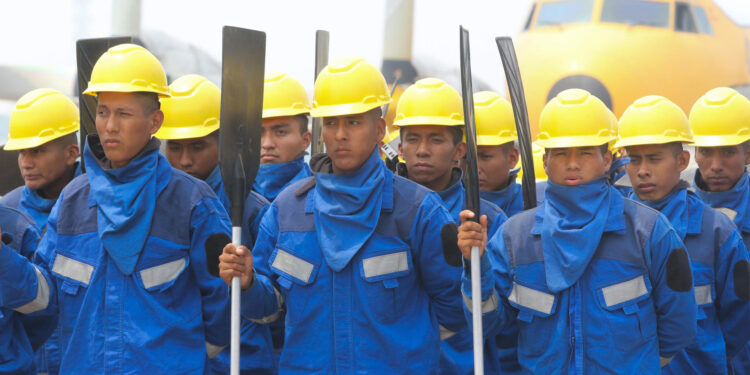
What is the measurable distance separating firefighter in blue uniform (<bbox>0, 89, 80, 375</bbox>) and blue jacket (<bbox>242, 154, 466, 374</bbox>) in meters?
1.81

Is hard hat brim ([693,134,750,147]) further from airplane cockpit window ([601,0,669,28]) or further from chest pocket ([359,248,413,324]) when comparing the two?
airplane cockpit window ([601,0,669,28])

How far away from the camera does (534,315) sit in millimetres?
3988

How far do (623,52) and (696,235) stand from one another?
348 inches

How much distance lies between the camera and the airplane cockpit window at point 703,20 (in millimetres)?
14562

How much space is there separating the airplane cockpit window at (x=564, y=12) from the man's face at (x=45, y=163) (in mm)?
9999

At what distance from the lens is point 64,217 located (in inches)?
153

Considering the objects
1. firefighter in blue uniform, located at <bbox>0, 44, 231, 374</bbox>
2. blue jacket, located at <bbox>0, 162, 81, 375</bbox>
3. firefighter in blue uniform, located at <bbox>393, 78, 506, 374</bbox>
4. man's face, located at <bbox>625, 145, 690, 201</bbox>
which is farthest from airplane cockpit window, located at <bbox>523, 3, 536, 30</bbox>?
firefighter in blue uniform, located at <bbox>0, 44, 231, 374</bbox>

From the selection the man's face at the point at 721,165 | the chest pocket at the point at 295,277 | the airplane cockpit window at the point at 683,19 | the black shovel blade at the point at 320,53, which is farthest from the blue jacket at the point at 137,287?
the airplane cockpit window at the point at 683,19

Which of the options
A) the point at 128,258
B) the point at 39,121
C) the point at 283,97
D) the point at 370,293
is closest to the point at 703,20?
the point at 283,97

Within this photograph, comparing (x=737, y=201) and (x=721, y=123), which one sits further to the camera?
(x=721, y=123)

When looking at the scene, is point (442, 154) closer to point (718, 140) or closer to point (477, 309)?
point (477, 309)

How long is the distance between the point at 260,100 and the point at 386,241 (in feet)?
2.52

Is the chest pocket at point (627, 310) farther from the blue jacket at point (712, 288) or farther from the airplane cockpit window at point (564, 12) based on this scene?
the airplane cockpit window at point (564, 12)

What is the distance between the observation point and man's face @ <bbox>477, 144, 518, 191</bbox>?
578cm
